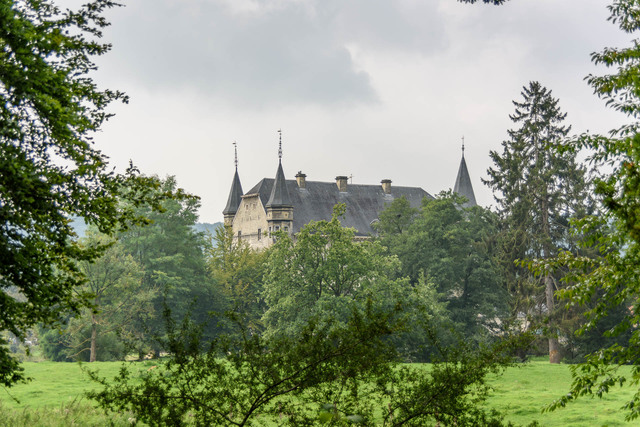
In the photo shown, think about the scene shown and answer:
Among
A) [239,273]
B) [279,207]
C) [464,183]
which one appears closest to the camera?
[239,273]

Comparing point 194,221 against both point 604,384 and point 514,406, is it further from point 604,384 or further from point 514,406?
point 604,384

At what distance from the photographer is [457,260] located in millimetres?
50938

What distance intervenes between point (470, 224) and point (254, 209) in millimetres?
36765

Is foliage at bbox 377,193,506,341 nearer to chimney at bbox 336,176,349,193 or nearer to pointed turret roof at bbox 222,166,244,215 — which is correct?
chimney at bbox 336,176,349,193

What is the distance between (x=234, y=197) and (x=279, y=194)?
10721mm

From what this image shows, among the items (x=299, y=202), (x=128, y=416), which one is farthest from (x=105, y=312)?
(x=299, y=202)

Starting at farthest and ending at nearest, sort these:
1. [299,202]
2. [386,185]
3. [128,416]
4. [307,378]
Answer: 1. [386,185]
2. [299,202]
3. [128,416]
4. [307,378]

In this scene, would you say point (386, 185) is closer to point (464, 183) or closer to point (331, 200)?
point (331, 200)

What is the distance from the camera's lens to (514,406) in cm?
2144

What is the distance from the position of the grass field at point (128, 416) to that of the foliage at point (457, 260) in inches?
555

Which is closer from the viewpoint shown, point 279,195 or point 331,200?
point 279,195

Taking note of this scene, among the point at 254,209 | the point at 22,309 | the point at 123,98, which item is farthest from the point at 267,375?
the point at 254,209

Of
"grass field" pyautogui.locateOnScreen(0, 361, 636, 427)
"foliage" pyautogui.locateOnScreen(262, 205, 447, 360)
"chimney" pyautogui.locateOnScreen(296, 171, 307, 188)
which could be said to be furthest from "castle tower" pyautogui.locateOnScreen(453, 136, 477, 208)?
"grass field" pyautogui.locateOnScreen(0, 361, 636, 427)

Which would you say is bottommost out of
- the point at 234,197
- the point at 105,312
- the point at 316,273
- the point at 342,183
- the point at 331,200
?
the point at 105,312
